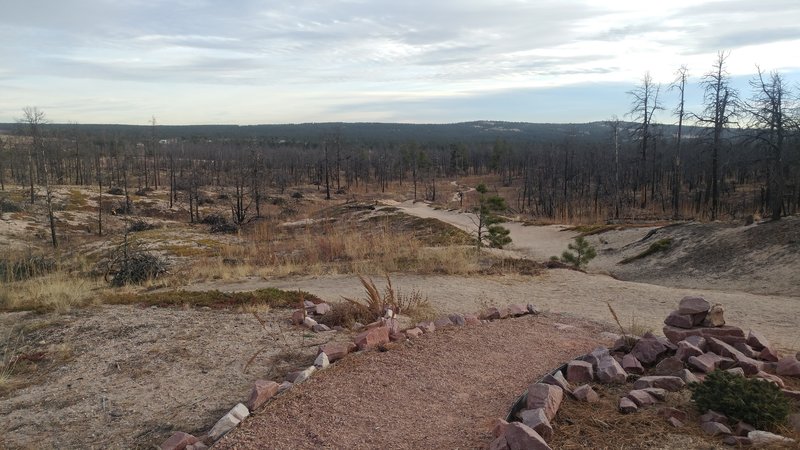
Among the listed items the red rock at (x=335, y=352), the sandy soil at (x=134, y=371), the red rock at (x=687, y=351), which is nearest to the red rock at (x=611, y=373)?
the red rock at (x=687, y=351)

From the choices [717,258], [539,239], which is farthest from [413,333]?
[539,239]

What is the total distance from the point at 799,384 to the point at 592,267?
1477 cm

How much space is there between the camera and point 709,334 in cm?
583

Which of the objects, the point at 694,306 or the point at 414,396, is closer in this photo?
the point at 414,396

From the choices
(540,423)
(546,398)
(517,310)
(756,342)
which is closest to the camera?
(540,423)

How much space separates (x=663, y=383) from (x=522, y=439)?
6.57 ft

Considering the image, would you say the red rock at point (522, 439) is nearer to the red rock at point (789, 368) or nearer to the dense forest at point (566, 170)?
the red rock at point (789, 368)

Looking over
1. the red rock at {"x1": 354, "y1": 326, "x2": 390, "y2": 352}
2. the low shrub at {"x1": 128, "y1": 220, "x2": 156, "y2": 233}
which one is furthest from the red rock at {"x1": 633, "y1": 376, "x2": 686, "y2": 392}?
the low shrub at {"x1": 128, "y1": 220, "x2": 156, "y2": 233}

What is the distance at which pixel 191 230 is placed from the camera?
4156cm

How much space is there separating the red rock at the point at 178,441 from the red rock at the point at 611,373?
3.57 metres

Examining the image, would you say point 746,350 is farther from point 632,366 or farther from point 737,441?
point 737,441

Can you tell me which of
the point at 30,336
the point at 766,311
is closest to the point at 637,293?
the point at 766,311

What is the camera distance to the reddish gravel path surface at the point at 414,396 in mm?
3838

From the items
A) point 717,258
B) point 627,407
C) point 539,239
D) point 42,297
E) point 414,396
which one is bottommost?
point 539,239
